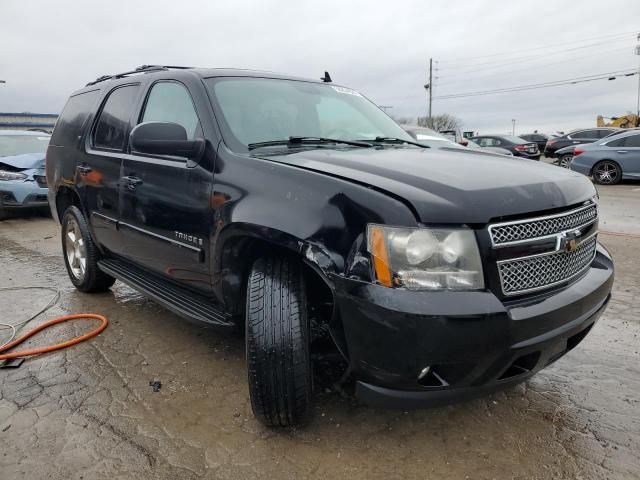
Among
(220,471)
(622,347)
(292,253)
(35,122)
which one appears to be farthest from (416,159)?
(35,122)

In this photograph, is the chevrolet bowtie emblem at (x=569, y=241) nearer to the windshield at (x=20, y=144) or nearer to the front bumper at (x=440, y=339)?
the front bumper at (x=440, y=339)

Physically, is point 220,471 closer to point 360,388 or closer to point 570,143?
point 360,388

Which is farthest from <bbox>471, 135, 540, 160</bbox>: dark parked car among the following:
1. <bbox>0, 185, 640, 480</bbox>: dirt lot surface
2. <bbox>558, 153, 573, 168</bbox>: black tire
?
<bbox>0, 185, 640, 480</bbox>: dirt lot surface

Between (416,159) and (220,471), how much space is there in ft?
5.62

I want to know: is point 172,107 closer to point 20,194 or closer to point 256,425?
point 256,425

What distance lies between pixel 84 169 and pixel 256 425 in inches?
104

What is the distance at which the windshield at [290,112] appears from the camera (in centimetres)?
280

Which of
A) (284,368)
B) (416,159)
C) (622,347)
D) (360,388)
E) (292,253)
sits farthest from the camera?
(622,347)

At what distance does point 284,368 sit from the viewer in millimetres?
2137

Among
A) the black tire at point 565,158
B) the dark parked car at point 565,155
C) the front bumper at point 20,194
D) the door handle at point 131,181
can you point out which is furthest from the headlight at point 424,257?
the black tire at point 565,158

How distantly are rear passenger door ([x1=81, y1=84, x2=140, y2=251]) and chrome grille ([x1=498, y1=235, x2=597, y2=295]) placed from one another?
265 centimetres

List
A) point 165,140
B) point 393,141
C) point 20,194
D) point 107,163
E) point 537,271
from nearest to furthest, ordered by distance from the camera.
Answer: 1. point 537,271
2. point 165,140
3. point 393,141
4. point 107,163
5. point 20,194

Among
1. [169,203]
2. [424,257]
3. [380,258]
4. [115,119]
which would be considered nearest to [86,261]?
[115,119]

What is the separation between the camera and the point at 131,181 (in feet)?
10.6
